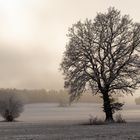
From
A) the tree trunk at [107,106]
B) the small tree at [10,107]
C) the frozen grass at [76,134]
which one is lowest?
the frozen grass at [76,134]

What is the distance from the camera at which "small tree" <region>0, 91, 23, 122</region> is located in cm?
9700

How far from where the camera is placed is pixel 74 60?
63812 millimetres

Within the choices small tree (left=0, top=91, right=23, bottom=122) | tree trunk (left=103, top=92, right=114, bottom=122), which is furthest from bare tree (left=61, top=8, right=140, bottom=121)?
small tree (left=0, top=91, right=23, bottom=122)

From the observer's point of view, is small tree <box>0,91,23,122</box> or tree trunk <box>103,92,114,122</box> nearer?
tree trunk <box>103,92,114,122</box>

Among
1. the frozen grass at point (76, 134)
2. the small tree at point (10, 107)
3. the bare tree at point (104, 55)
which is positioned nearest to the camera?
the frozen grass at point (76, 134)

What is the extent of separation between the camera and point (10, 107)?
322ft

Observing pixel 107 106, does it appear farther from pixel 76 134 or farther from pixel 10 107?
pixel 10 107

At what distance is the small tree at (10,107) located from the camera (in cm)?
9700

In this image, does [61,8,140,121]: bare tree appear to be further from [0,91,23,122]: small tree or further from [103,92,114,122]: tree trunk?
[0,91,23,122]: small tree

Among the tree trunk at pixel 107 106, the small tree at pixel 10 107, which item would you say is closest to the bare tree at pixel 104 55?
the tree trunk at pixel 107 106

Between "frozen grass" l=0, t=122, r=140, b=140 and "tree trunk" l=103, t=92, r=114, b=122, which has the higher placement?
"tree trunk" l=103, t=92, r=114, b=122

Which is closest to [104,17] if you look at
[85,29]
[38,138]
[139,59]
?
[85,29]

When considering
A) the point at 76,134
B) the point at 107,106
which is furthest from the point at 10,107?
the point at 76,134

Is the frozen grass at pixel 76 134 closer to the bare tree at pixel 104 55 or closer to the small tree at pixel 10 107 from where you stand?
the bare tree at pixel 104 55
